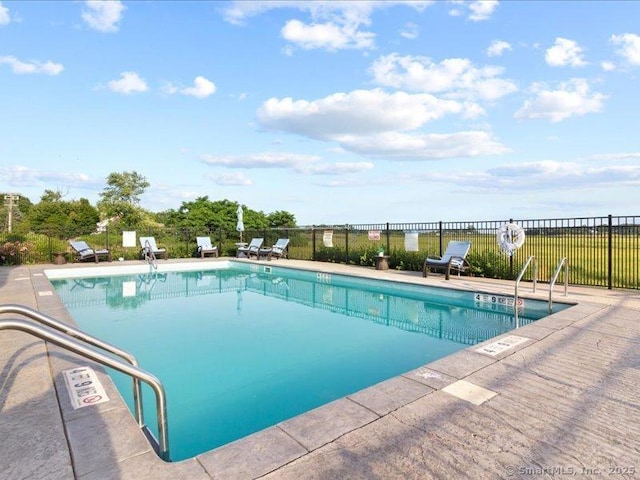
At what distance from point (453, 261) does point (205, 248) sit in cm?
1095

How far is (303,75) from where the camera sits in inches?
512

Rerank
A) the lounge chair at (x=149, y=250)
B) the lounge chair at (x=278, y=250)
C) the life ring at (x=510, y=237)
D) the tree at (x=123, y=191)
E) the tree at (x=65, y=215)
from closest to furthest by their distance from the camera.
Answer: the life ring at (x=510, y=237) < the lounge chair at (x=278, y=250) < the lounge chair at (x=149, y=250) < the tree at (x=65, y=215) < the tree at (x=123, y=191)

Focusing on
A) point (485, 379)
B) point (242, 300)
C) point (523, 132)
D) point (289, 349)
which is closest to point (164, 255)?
point (242, 300)

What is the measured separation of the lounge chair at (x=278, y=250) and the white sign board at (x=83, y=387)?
1121cm

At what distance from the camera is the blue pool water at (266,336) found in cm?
348

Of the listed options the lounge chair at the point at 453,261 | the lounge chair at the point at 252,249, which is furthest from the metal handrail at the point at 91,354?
the lounge chair at the point at 252,249

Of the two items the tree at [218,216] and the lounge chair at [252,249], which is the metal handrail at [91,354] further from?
the tree at [218,216]

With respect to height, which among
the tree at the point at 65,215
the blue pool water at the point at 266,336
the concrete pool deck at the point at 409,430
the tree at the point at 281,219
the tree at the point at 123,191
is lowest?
the blue pool water at the point at 266,336

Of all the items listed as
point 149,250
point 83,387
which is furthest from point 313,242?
point 83,387

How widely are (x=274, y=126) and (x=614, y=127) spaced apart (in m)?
12.7

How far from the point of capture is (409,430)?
2.22 m

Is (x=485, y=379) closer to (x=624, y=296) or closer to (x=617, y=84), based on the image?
(x=624, y=296)

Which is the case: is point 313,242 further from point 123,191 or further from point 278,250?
point 123,191

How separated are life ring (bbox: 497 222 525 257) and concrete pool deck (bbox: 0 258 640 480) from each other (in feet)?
16.1
